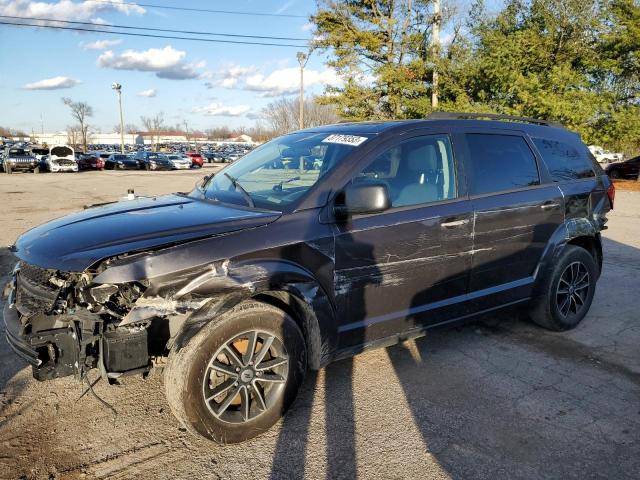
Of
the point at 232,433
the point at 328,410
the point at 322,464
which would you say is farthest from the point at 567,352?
the point at 232,433

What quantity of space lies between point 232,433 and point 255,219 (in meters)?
1.23

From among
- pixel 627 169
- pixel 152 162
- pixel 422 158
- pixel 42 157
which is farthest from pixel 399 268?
pixel 42 157

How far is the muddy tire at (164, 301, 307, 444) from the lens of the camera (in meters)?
2.66

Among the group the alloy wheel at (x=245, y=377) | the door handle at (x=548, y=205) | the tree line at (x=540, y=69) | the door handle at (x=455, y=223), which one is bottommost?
the alloy wheel at (x=245, y=377)

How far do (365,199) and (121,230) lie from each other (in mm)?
1428

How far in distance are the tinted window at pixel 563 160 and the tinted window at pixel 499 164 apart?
203mm

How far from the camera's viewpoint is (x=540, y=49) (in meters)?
18.9

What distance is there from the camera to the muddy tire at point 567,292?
14.7 feet

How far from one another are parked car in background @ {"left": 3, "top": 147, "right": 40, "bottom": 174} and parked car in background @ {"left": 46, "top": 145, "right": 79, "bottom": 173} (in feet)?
3.22

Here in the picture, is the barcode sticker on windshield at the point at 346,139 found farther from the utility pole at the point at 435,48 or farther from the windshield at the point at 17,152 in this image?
the windshield at the point at 17,152

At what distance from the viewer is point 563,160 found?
4637mm

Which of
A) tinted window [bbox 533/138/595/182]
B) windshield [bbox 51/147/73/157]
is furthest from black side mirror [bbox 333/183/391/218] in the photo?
windshield [bbox 51/147/73/157]

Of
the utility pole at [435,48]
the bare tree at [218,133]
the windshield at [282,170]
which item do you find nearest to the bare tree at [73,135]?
the bare tree at [218,133]

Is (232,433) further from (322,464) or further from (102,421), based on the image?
(102,421)
